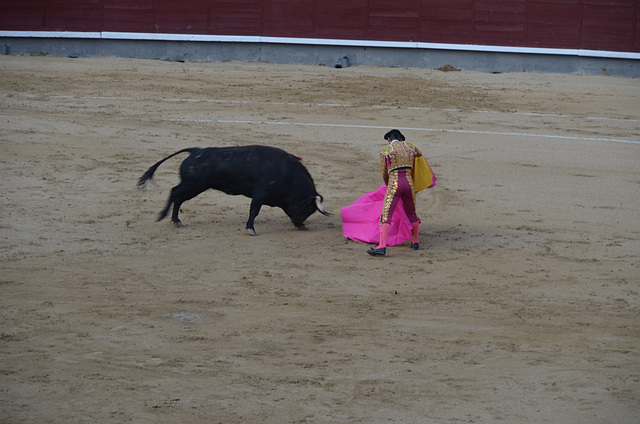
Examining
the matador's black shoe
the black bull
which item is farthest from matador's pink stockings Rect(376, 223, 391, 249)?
the black bull

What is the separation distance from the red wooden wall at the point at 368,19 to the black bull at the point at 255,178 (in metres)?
9.15

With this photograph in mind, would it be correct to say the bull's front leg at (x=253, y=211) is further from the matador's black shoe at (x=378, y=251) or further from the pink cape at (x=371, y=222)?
the matador's black shoe at (x=378, y=251)

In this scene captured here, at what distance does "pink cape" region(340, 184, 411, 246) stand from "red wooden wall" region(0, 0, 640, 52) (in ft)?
29.9

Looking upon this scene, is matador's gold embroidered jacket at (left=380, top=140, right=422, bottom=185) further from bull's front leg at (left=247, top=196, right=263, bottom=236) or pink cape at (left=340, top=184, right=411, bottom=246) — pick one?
bull's front leg at (left=247, top=196, right=263, bottom=236)

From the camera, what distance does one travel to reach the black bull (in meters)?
6.38

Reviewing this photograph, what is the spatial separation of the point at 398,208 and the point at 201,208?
178 cm

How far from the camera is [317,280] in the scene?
17.8ft

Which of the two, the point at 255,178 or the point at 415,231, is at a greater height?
Result: the point at 255,178

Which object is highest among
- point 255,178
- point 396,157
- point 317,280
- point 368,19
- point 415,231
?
point 368,19

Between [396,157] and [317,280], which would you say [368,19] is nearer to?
[396,157]

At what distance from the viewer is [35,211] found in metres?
6.91

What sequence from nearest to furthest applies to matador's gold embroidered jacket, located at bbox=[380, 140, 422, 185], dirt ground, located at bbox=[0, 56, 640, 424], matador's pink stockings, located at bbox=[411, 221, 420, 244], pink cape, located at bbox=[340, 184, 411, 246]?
dirt ground, located at bbox=[0, 56, 640, 424] → matador's gold embroidered jacket, located at bbox=[380, 140, 422, 185] → matador's pink stockings, located at bbox=[411, 221, 420, 244] → pink cape, located at bbox=[340, 184, 411, 246]

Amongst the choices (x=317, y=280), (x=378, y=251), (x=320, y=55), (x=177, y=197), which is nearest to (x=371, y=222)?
(x=378, y=251)

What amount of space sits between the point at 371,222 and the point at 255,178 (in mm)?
864
